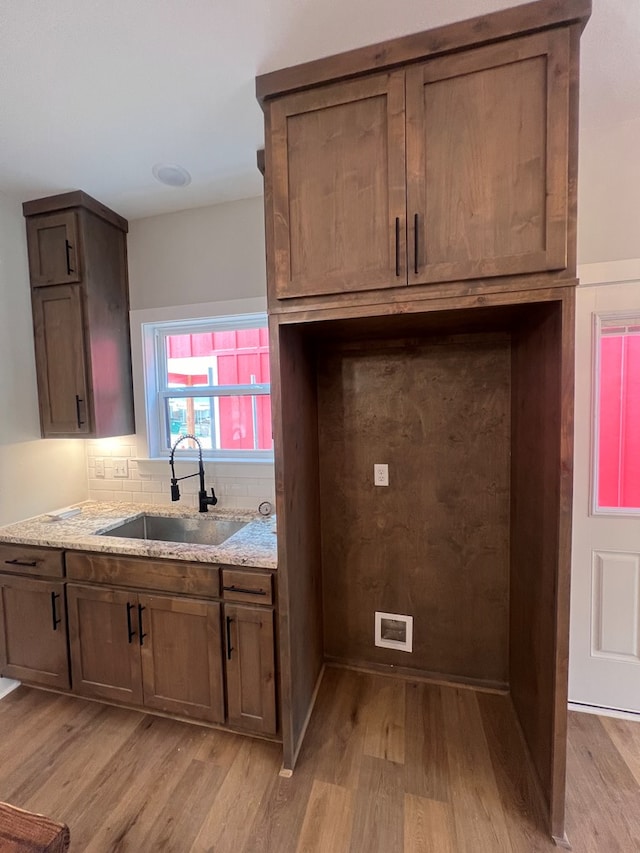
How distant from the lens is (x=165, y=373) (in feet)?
8.48

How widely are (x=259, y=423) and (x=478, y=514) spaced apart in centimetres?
137

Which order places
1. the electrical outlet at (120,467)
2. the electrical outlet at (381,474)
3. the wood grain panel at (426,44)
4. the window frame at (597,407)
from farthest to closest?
the electrical outlet at (120,467) < the electrical outlet at (381,474) < the window frame at (597,407) < the wood grain panel at (426,44)

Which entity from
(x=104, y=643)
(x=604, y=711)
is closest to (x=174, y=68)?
(x=104, y=643)

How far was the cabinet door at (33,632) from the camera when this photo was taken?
194cm

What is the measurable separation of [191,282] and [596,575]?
2733 millimetres

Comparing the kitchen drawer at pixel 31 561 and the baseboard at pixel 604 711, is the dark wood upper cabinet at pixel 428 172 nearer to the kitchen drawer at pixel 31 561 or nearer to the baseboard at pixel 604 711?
the kitchen drawer at pixel 31 561

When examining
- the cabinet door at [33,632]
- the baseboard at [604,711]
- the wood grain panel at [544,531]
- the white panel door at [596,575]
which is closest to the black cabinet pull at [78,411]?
the cabinet door at [33,632]

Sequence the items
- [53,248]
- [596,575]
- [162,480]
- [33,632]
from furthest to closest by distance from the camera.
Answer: [162,480]
[53,248]
[33,632]
[596,575]

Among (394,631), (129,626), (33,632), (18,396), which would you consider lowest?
(394,631)

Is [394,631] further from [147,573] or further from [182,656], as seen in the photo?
[147,573]

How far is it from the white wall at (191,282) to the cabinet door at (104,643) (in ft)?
2.35

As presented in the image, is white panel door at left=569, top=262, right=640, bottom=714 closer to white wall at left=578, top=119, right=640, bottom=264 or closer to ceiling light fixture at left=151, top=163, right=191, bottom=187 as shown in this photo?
white wall at left=578, top=119, right=640, bottom=264

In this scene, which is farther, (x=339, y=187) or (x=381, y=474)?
(x=381, y=474)

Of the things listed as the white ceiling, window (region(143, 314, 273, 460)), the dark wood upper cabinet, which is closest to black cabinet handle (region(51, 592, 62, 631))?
window (region(143, 314, 273, 460))
